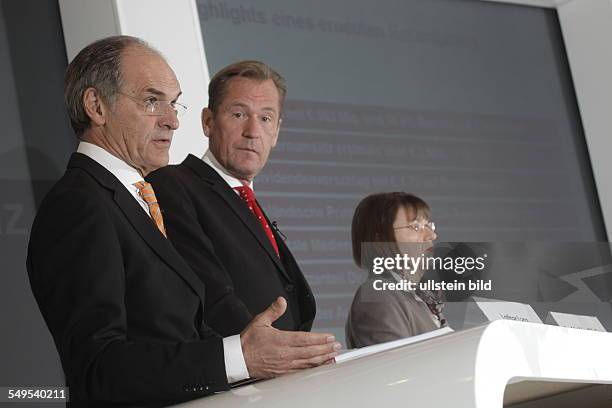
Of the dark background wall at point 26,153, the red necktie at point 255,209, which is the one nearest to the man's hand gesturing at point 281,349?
the red necktie at point 255,209

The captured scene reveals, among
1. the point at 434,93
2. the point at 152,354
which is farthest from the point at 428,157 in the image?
the point at 152,354

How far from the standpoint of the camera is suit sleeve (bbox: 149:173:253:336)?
1743 millimetres

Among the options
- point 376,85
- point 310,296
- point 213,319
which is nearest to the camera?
point 213,319

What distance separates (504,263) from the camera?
1903 millimetres

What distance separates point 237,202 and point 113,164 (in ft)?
1.61

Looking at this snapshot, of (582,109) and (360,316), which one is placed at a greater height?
(582,109)

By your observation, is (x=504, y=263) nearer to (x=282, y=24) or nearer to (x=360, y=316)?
(x=360, y=316)

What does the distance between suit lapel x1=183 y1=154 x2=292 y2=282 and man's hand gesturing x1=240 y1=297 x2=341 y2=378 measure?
0.77 m

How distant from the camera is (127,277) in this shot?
1.41m

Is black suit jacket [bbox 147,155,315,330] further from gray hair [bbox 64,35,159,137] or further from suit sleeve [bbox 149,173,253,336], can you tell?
gray hair [bbox 64,35,159,137]

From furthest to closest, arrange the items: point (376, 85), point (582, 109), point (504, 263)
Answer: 1. point (582, 109)
2. point (376, 85)
3. point (504, 263)

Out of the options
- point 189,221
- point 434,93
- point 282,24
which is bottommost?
point 189,221

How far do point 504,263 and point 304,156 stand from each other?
2.85 metres

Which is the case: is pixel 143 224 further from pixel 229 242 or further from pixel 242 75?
pixel 242 75
